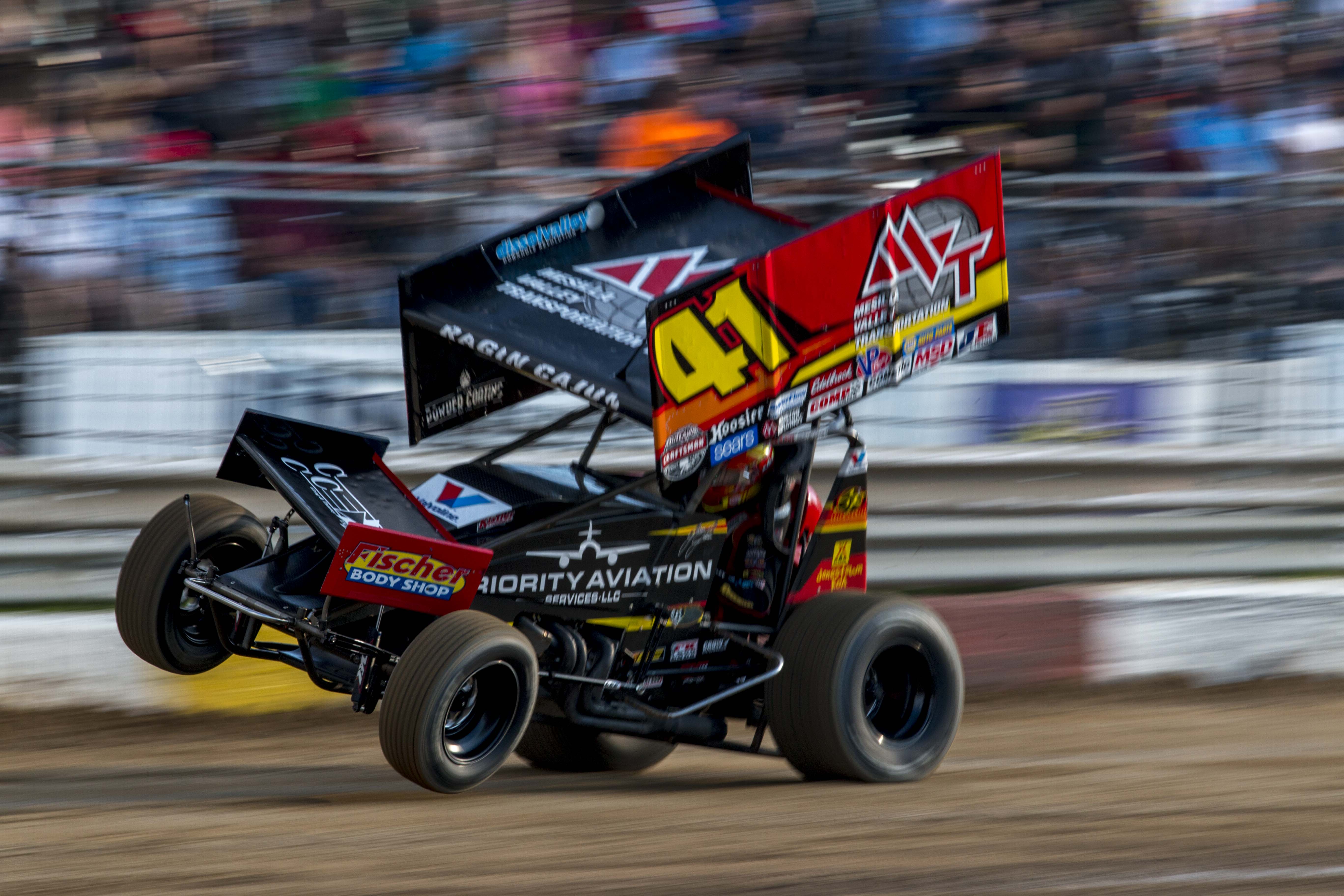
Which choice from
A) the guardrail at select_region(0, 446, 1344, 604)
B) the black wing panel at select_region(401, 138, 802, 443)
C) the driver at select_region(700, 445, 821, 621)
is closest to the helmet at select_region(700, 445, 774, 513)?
the driver at select_region(700, 445, 821, 621)

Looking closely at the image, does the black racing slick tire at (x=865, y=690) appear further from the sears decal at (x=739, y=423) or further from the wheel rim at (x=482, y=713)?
the wheel rim at (x=482, y=713)

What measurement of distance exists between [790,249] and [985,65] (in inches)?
168

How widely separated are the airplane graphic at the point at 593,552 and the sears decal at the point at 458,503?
0.81ft

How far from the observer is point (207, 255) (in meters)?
6.27

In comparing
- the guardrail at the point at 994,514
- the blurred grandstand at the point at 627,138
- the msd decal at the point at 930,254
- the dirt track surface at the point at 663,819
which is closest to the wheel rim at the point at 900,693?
the dirt track surface at the point at 663,819

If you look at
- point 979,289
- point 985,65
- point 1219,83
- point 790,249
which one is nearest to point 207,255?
point 790,249

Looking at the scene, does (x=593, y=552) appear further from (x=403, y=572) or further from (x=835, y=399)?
(x=835, y=399)

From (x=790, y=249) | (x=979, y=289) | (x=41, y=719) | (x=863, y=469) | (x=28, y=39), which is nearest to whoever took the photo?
(x=790, y=249)

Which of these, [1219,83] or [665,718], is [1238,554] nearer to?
[1219,83]

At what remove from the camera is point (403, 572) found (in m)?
4.29

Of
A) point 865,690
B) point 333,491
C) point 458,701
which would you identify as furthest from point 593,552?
point 865,690

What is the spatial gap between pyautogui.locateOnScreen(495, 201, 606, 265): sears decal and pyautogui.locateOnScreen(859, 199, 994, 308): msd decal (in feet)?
3.62

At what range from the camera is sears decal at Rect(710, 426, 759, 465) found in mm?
4723

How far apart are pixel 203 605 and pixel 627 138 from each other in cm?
396
